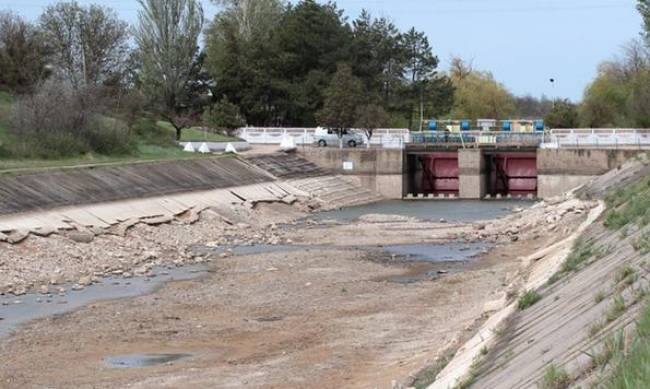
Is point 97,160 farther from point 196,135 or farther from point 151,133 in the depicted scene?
point 196,135

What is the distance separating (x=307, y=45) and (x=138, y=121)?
22.3 m

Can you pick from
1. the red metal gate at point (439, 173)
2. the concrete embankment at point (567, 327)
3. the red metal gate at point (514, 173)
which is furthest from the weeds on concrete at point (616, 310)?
the red metal gate at point (439, 173)

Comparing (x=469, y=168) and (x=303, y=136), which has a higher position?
(x=303, y=136)

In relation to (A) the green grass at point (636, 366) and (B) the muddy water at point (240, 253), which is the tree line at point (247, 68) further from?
(A) the green grass at point (636, 366)

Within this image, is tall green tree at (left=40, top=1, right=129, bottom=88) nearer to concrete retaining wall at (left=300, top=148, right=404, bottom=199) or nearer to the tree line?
the tree line

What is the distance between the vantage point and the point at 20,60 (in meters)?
70.5

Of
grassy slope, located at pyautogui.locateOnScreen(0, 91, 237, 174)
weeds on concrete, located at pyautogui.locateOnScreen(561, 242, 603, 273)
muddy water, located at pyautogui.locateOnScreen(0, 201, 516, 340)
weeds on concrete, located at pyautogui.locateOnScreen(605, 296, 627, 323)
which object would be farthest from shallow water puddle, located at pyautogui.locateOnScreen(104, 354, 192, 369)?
grassy slope, located at pyautogui.locateOnScreen(0, 91, 237, 174)

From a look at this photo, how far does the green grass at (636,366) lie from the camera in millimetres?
6727

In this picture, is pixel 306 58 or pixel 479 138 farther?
pixel 306 58

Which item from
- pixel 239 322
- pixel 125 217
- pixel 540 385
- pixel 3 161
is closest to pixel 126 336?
pixel 239 322

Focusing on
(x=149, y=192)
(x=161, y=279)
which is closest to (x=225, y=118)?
(x=149, y=192)

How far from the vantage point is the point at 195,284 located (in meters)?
29.5

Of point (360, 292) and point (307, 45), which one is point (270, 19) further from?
point (360, 292)

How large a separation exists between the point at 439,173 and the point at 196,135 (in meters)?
18.2
